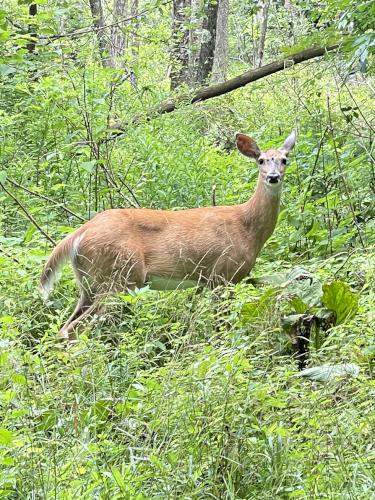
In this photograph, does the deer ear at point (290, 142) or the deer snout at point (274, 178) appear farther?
the deer ear at point (290, 142)

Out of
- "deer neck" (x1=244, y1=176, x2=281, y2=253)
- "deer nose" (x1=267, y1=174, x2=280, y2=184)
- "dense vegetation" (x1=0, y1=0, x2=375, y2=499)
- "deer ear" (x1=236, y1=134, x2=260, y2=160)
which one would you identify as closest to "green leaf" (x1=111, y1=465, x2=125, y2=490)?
"dense vegetation" (x1=0, y1=0, x2=375, y2=499)

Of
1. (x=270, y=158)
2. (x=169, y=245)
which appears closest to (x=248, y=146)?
(x=270, y=158)

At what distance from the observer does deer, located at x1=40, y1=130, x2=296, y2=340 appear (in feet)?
18.2

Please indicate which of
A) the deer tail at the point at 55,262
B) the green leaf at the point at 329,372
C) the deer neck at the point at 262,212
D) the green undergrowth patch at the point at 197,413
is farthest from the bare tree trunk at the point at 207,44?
the green leaf at the point at 329,372

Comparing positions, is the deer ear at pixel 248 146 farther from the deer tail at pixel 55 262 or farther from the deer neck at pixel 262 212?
the deer tail at pixel 55 262

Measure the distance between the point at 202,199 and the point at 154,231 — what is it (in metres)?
1.59

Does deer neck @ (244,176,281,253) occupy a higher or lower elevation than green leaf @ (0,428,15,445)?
lower

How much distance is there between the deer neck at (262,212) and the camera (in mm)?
6402

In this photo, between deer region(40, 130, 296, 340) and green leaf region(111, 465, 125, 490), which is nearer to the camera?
green leaf region(111, 465, 125, 490)

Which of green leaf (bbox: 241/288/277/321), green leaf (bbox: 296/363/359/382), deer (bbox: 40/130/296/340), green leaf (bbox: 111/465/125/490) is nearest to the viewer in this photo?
green leaf (bbox: 111/465/125/490)

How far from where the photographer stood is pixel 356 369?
147 inches

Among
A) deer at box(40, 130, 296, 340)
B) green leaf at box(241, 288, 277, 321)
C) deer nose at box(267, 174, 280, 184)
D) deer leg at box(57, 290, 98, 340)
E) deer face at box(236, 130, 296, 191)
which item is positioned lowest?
deer leg at box(57, 290, 98, 340)

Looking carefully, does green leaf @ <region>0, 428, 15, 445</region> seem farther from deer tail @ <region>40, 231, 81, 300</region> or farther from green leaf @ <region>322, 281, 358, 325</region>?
deer tail @ <region>40, 231, 81, 300</region>

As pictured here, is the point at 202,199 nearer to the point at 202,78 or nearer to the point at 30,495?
the point at 30,495
